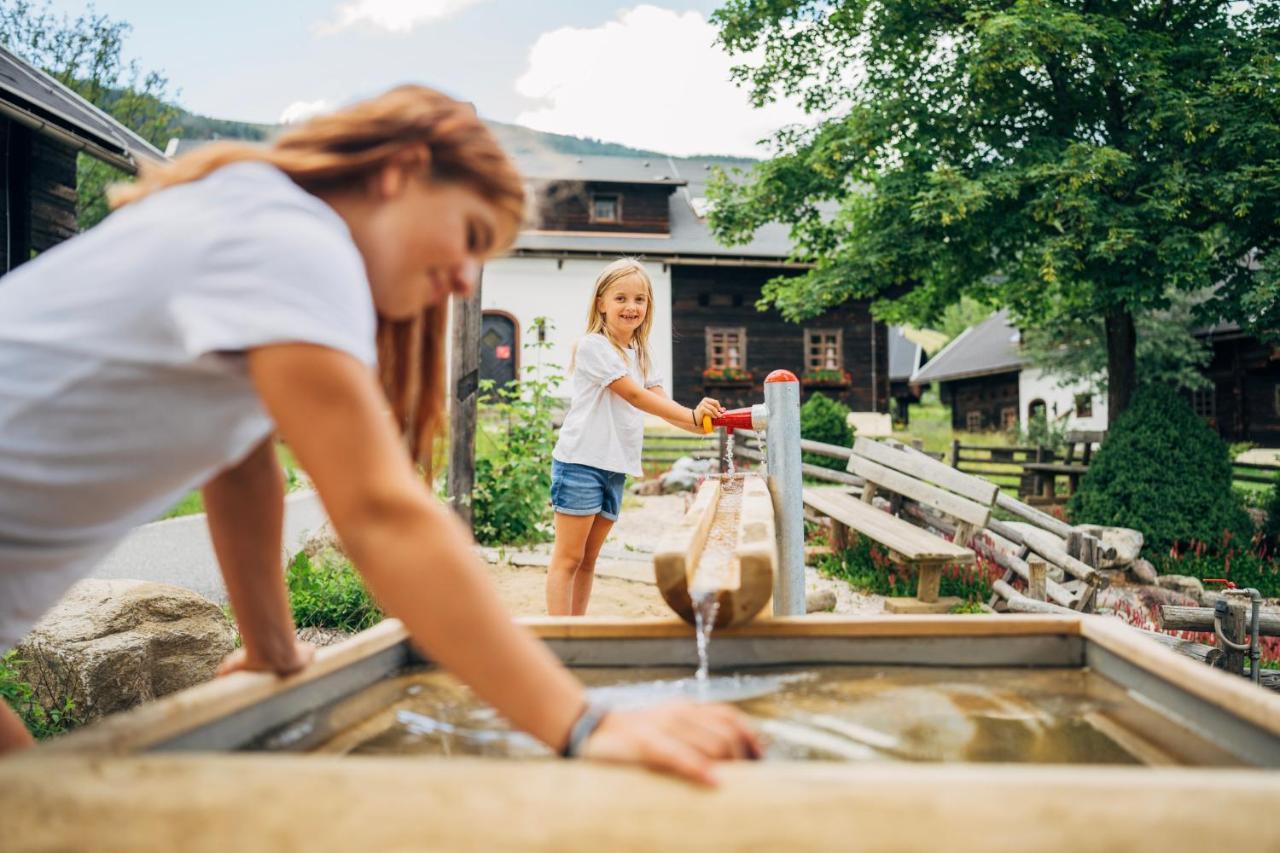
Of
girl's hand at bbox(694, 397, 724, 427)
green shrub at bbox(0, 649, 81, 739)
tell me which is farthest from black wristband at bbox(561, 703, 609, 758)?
green shrub at bbox(0, 649, 81, 739)

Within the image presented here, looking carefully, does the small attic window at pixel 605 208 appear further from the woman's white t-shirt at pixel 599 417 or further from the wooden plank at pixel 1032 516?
the woman's white t-shirt at pixel 599 417

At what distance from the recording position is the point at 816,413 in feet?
50.6

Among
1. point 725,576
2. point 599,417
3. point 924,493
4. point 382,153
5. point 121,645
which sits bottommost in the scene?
point 121,645

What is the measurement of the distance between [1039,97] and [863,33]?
2.40 metres

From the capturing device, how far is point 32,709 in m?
3.13

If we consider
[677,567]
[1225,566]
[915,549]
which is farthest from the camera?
[1225,566]

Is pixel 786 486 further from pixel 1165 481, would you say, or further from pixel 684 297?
pixel 684 297

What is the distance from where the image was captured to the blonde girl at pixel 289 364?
895mm

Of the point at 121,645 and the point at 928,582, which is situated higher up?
the point at 121,645

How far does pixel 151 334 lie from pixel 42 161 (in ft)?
30.0

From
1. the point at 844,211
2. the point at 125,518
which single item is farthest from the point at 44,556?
the point at 844,211

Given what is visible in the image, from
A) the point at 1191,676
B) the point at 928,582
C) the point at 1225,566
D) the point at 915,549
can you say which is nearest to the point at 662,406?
the point at 1191,676

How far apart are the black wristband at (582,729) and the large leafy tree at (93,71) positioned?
22.6 meters

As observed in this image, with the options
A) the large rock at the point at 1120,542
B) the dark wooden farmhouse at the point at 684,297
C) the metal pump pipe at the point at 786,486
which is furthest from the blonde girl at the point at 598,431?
the dark wooden farmhouse at the point at 684,297
